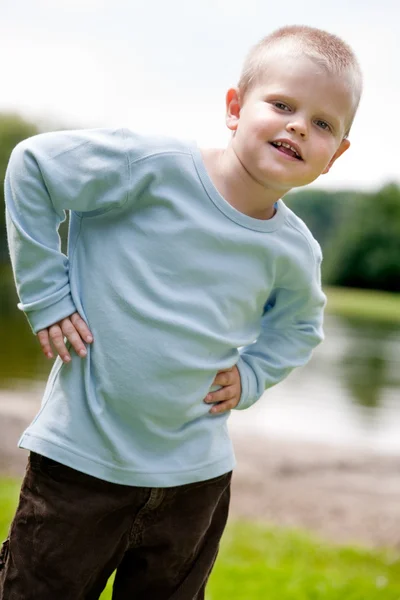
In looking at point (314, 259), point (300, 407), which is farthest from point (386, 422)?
point (314, 259)

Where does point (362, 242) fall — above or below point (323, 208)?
below

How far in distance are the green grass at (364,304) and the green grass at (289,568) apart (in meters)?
23.0

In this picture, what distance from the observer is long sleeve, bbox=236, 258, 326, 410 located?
1757mm

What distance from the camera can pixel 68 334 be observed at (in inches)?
60.5

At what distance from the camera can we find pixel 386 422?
8242 mm

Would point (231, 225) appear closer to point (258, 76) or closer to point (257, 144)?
point (257, 144)

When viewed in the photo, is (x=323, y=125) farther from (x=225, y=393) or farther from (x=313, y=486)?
(x=313, y=486)

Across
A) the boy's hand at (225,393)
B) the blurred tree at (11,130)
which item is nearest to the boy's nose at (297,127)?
the boy's hand at (225,393)

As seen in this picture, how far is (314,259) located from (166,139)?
403 mm

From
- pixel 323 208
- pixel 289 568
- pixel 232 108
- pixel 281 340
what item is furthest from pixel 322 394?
pixel 323 208

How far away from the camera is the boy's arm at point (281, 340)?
1745 mm

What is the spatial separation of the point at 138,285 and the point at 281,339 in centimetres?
41

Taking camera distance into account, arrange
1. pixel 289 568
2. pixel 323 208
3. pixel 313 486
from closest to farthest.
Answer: pixel 289 568 < pixel 313 486 < pixel 323 208

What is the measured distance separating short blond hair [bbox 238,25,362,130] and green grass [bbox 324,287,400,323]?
25.1 m
